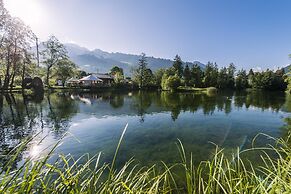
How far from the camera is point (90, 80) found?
5247 cm

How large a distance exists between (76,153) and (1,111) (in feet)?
41.5

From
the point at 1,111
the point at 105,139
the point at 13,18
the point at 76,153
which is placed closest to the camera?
the point at 76,153

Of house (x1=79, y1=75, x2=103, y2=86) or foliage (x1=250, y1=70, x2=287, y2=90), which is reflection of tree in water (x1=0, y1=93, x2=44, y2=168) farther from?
foliage (x1=250, y1=70, x2=287, y2=90)

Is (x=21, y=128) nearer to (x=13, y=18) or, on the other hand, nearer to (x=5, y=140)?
(x=5, y=140)

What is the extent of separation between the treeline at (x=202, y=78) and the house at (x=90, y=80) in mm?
11642

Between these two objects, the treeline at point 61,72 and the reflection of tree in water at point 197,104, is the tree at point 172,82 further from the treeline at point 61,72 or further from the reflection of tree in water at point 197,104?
the reflection of tree in water at point 197,104

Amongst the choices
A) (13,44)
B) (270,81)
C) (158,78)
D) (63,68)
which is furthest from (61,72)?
(270,81)

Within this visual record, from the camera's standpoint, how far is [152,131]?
1148 cm

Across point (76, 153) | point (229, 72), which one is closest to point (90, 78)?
point (76, 153)

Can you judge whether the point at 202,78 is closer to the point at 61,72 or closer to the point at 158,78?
the point at 158,78

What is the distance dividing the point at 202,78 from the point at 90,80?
1447 inches

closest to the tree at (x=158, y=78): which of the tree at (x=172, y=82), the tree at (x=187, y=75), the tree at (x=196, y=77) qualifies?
the tree at (x=172, y=82)

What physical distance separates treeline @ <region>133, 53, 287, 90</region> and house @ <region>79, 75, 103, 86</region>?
38.2 ft

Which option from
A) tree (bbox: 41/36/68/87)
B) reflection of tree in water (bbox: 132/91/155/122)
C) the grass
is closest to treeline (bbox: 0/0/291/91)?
tree (bbox: 41/36/68/87)
